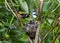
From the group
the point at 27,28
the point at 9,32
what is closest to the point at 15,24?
the point at 9,32

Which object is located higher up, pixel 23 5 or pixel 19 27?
pixel 23 5

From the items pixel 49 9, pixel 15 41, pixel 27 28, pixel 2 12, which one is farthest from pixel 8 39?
pixel 27 28

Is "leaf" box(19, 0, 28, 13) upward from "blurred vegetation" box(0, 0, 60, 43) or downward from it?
upward

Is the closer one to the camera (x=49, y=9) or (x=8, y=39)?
(x=49, y=9)

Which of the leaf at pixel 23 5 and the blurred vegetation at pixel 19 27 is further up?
the leaf at pixel 23 5

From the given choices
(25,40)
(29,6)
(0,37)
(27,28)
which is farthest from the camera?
(0,37)

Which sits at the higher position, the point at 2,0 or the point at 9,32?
the point at 2,0

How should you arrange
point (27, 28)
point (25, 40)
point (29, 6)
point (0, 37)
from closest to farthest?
point (27, 28) → point (29, 6) → point (25, 40) → point (0, 37)

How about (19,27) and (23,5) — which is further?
(19,27)

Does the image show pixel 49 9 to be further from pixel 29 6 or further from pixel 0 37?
pixel 0 37
